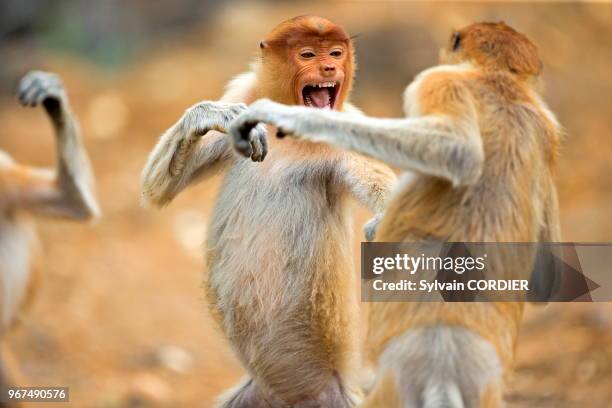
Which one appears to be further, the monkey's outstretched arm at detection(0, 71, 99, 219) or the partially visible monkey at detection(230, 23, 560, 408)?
the monkey's outstretched arm at detection(0, 71, 99, 219)

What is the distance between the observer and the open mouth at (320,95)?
535 centimetres

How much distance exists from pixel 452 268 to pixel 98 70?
12.3 m

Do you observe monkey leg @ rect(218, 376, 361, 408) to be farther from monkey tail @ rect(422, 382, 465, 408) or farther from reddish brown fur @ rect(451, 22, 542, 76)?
reddish brown fur @ rect(451, 22, 542, 76)

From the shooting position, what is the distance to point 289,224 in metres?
5.37

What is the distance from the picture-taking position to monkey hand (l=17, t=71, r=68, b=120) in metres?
6.99

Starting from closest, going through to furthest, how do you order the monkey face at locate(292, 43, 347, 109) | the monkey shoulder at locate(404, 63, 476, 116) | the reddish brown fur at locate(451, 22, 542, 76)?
1. the monkey shoulder at locate(404, 63, 476, 116)
2. the reddish brown fur at locate(451, 22, 542, 76)
3. the monkey face at locate(292, 43, 347, 109)

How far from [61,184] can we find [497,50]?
4.68m

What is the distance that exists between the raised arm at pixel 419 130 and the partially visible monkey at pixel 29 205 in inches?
155

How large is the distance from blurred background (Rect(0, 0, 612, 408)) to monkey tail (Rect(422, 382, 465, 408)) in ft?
10.4

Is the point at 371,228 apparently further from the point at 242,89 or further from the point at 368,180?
the point at 242,89

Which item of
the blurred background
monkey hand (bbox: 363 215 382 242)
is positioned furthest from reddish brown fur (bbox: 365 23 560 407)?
the blurred background
